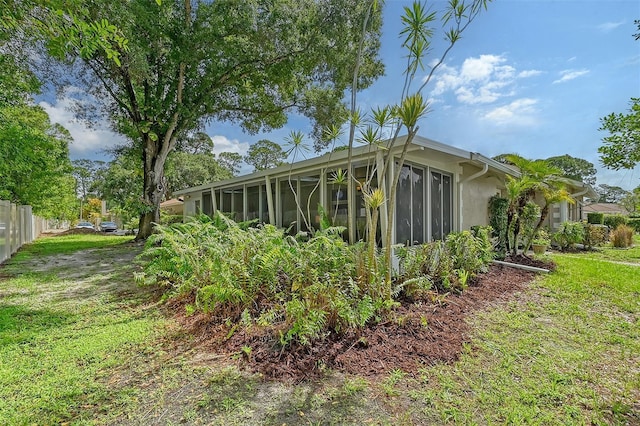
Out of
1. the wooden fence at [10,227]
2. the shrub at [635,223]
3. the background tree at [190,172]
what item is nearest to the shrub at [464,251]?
the wooden fence at [10,227]

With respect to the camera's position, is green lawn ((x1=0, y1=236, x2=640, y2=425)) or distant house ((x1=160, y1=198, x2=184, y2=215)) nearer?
green lawn ((x1=0, y1=236, x2=640, y2=425))

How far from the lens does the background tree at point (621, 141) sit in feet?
20.6

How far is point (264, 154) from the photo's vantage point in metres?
32.2

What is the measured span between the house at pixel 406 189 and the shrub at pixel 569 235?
9.01 feet

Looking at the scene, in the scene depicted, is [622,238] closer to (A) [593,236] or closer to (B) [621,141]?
(A) [593,236]

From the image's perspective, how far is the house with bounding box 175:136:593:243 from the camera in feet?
21.4

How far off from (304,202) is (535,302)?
5974mm

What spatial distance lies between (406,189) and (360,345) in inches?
167

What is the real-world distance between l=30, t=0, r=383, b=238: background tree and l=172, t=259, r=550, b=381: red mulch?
9.35 metres

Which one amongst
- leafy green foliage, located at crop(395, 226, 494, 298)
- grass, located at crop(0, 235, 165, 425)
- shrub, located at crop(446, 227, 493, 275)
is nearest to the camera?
grass, located at crop(0, 235, 165, 425)

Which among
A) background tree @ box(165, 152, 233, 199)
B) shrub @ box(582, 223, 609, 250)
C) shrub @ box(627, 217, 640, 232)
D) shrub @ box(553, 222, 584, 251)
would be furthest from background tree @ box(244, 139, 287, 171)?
shrub @ box(627, 217, 640, 232)

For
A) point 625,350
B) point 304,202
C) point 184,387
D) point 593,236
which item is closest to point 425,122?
point 625,350

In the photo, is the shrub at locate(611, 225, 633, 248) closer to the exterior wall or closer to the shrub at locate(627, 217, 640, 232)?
the exterior wall

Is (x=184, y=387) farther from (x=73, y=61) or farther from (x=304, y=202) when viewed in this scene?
(x=73, y=61)
